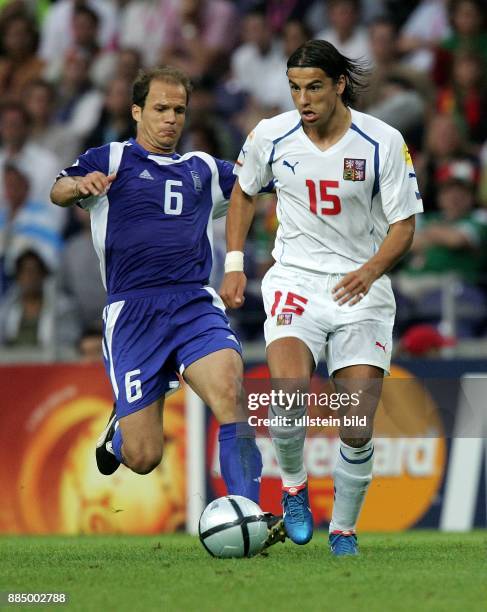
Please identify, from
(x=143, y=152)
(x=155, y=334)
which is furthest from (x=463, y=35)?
(x=155, y=334)

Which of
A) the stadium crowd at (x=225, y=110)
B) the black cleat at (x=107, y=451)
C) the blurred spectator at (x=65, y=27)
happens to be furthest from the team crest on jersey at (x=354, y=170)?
the blurred spectator at (x=65, y=27)

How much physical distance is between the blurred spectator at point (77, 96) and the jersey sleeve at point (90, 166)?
26.8ft

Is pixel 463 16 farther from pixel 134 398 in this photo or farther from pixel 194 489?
pixel 134 398

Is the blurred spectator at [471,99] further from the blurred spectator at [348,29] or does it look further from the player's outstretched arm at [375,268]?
the player's outstretched arm at [375,268]

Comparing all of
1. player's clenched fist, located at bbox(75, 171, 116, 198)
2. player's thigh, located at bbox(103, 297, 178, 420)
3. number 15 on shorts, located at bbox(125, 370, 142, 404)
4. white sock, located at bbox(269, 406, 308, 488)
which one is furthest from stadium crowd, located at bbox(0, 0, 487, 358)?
white sock, located at bbox(269, 406, 308, 488)

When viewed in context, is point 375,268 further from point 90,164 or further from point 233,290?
point 90,164

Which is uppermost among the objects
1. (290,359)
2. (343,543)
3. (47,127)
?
(47,127)

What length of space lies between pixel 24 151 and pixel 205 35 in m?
2.65

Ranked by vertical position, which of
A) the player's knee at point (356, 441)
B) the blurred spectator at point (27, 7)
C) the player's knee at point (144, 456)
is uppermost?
the blurred spectator at point (27, 7)

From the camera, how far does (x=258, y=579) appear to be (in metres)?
5.83

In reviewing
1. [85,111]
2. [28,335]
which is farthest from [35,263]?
[85,111]

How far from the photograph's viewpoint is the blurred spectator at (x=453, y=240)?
38.9ft

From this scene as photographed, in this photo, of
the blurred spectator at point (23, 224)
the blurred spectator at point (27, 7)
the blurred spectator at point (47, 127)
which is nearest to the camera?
the blurred spectator at point (23, 224)

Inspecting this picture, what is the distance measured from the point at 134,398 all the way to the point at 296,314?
1.22m
